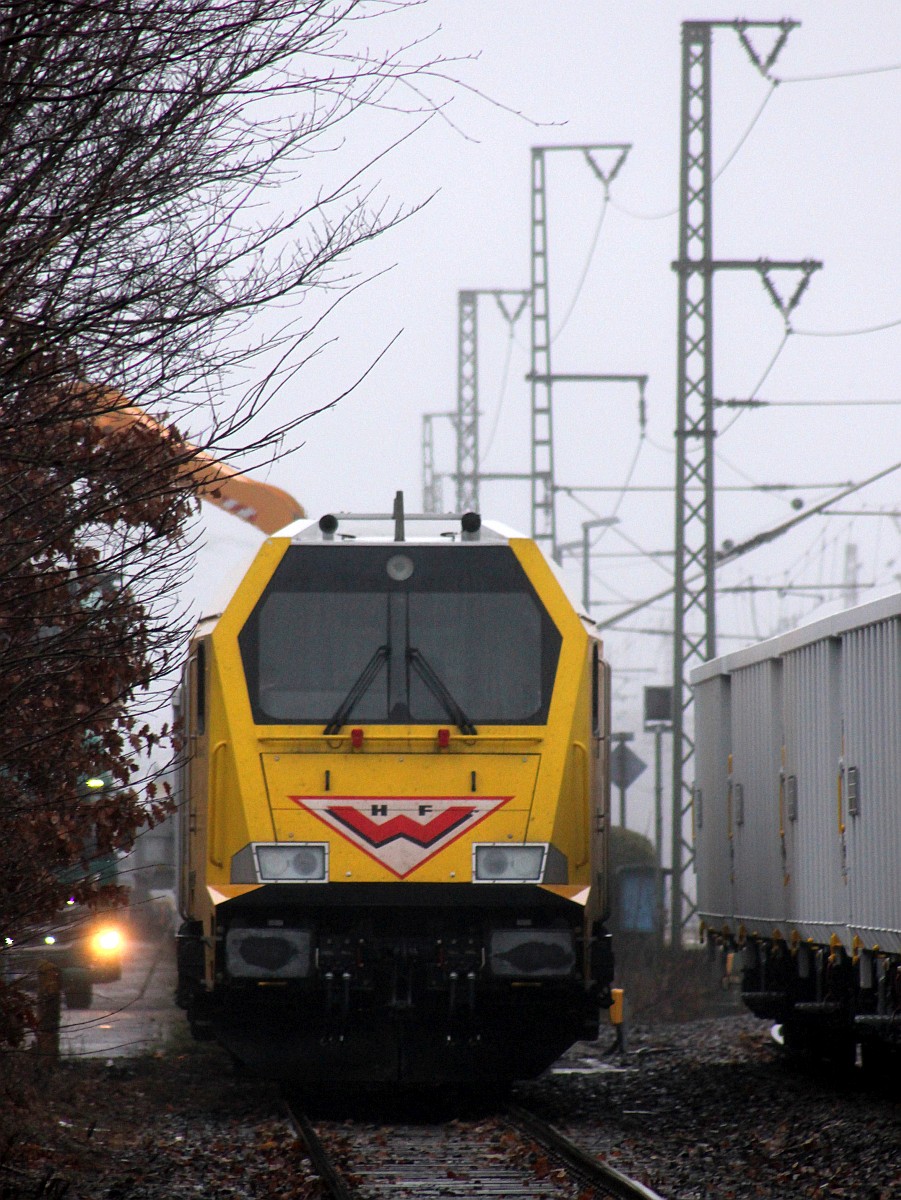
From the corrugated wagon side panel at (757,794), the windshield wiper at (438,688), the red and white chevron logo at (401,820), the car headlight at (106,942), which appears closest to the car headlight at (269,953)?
the red and white chevron logo at (401,820)

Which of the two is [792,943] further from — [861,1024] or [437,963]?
[437,963]

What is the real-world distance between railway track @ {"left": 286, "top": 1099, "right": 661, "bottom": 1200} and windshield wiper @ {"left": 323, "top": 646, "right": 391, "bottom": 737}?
2302 millimetres

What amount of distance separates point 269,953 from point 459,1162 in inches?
63.3

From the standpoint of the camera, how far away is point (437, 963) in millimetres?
11367

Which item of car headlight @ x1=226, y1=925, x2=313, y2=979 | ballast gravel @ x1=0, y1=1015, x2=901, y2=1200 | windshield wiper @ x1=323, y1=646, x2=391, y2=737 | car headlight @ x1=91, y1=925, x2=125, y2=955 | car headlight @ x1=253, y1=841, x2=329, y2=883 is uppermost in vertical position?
windshield wiper @ x1=323, y1=646, x2=391, y2=737

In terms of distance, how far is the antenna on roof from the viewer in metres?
12.0

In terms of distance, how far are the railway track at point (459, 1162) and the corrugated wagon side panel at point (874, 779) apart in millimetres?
2306

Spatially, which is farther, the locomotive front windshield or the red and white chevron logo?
the locomotive front windshield

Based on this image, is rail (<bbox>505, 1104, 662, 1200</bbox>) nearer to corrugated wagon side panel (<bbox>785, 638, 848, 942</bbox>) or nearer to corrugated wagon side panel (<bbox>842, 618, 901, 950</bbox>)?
corrugated wagon side panel (<bbox>842, 618, 901, 950</bbox>)

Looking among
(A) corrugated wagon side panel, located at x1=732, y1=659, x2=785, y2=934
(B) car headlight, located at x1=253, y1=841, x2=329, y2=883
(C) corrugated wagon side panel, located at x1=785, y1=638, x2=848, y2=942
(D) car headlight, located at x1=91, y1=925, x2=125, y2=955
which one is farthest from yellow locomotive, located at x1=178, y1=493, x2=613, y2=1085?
(D) car headlight, located at x1=91, y1=925, x2=125, y2=955

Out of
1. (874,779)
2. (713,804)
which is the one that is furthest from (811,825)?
(713,804)

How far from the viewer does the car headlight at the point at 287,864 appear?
11.2 m

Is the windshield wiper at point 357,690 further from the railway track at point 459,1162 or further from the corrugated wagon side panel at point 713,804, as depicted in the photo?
the corrugated wagon side panel at point 713,804

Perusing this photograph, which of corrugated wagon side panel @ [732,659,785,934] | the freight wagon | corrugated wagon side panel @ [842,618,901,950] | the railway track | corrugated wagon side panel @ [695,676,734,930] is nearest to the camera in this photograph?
the railway track
